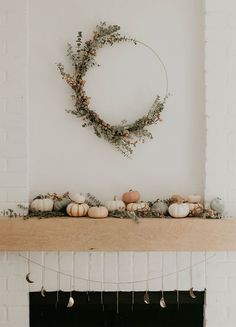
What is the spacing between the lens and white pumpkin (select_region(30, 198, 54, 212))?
2.75 metres

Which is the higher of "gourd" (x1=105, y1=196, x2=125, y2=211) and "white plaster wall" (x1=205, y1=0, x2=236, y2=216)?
"white plaster wall" (x1=205, y1=0, x2=236, y2=216)

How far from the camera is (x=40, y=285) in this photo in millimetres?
2855

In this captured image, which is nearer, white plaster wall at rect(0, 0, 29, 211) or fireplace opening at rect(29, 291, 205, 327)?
white plaster wall at rect(0, 0, 29, 211)

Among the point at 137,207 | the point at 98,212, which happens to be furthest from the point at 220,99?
the point at 98,212

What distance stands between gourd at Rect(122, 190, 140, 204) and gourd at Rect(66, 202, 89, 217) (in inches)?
10.9

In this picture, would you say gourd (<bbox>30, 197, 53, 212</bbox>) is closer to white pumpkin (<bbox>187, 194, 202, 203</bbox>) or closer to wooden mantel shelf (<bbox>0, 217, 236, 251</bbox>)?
wooden mantel shelf (<bbox>0, 217, 236, 251</bbox>)

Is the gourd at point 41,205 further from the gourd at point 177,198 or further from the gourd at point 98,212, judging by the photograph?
the gourd at point 177,198

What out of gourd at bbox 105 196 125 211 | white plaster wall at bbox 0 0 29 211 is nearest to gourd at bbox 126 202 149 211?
gourd at bbox 105 196 125 211

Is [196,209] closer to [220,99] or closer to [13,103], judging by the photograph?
[220,99]

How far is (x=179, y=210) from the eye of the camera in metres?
2.72

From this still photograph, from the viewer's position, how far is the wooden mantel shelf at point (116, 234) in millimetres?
2639

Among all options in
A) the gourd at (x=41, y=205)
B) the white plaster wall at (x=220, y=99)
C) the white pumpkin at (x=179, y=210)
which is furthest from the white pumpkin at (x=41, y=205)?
the white plaster wall at (x=220, y=99)

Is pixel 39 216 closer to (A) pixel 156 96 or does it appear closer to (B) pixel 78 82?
(B) pixel 78 82

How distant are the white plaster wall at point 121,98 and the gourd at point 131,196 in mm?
129
